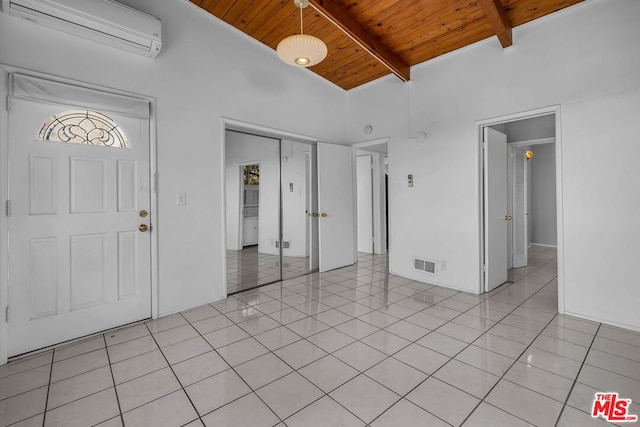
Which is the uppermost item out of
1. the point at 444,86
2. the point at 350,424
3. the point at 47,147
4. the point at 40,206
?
the point at 444,86

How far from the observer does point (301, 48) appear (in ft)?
7.95

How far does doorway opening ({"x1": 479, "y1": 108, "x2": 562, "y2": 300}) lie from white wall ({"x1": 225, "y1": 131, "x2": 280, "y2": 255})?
3141 mm

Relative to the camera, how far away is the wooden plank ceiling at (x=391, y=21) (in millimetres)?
3004

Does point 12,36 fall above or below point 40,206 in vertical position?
above

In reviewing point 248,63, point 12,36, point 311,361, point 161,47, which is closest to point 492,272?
point 311,361

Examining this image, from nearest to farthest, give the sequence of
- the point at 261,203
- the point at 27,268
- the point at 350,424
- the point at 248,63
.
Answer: the point at 350,424 < the point at 27,268 < the point at 248,63 < the point at 261,203

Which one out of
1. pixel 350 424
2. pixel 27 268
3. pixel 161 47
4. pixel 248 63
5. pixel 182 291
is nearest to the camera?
pixel 350 424

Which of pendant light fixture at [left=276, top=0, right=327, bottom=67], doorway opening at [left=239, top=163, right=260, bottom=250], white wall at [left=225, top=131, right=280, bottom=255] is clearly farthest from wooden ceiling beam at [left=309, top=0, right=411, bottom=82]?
doorway opening at [left=239, top=163, right=260, bottom=250]

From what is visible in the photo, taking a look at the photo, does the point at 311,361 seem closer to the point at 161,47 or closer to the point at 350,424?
the point at 350,424

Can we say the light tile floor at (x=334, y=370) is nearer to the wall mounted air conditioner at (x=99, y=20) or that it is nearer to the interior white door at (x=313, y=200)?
the interior white door at (x=313, y=200)

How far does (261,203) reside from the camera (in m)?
5.11

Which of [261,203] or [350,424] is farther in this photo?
[261,203]

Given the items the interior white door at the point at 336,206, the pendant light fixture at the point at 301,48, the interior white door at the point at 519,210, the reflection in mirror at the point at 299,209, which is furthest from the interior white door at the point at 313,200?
the interior white door at the point at 519,210

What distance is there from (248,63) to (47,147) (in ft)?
7.92
